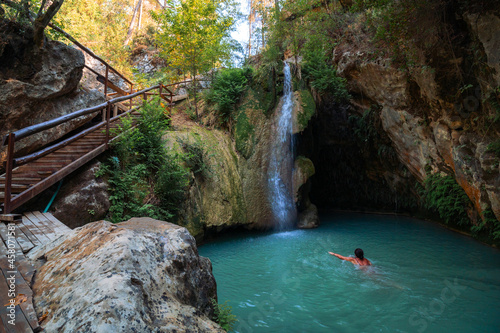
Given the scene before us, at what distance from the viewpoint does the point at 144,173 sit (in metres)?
7.00

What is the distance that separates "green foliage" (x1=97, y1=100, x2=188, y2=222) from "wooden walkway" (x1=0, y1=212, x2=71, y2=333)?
Result: 1794 millimetres

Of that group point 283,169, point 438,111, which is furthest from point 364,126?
point 438,111

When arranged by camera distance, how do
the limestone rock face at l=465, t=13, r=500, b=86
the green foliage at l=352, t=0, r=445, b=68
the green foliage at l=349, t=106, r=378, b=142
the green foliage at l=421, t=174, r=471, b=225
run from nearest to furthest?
the limestone rock face at l=465, t=13, r=500, b=86, the green foliage at l=352, t=0, r=445, b=68, the green foliage at l=421, t=174, r=471, b=225, the green foliage at l=349, t=106, r=378, b=142

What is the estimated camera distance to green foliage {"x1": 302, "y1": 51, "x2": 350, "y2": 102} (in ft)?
40.3

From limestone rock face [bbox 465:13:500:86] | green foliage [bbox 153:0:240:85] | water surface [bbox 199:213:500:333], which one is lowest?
water surface [bbox 199:213:500:333]

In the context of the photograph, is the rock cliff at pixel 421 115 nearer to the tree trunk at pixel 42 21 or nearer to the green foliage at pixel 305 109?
the green foliage at pixel 305 109

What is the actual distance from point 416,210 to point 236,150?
9.05m

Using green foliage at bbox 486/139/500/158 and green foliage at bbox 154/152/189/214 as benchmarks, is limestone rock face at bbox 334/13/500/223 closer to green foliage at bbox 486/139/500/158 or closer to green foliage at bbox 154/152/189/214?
green foliage at bbox 486/139/500/158

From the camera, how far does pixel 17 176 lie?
4.90m

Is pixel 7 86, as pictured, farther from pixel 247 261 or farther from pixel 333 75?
pixel 333 75

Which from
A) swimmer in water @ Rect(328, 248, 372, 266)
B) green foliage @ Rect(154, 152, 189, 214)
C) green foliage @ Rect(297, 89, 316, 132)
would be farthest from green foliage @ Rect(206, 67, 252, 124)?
swimmer in water @ Rect(328, 248, 372, 266)

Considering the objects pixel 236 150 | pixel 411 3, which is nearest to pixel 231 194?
pixel 236 150

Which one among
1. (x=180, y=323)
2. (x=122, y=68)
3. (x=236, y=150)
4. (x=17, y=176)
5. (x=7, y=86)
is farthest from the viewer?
(x=122, y=68)

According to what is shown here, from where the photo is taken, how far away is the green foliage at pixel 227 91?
37.6 ft
